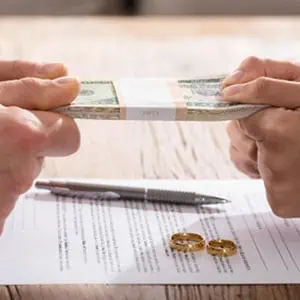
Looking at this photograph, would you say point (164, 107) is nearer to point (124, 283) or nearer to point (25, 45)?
point (124, 283)

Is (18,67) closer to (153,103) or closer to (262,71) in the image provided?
(153,103)

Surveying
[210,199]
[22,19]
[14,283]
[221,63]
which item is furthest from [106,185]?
[22,19]

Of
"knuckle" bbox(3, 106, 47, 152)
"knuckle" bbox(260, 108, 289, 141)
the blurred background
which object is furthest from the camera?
the blurred background

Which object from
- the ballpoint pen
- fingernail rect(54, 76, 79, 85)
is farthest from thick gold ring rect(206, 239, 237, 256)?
fingernail rect(54, 76, 79, 85)

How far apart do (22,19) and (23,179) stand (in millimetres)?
1126

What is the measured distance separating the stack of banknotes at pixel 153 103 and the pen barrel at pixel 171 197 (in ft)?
0.40

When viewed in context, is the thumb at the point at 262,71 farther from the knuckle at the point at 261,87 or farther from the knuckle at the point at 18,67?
the knuckle at the point at 18,67

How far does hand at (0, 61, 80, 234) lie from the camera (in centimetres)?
82

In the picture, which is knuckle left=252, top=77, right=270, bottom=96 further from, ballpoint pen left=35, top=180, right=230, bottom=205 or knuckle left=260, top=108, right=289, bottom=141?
ballpoint pen left=35, top=180, right=230, bottom=205

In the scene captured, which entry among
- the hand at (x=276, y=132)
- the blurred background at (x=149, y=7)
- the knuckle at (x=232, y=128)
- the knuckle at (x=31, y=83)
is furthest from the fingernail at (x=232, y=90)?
the blurred background at (x=149, y=7)

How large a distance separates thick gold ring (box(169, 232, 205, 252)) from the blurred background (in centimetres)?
193

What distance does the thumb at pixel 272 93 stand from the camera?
93 centimetres

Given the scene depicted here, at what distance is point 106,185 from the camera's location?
3.41 feet

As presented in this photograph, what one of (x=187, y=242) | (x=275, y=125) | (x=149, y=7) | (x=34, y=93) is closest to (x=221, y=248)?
(x=187, y=242)
